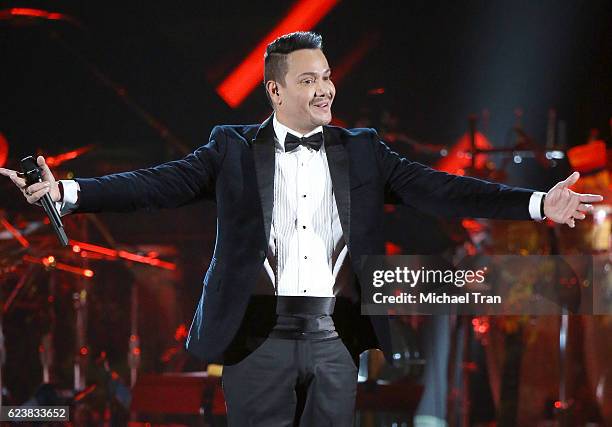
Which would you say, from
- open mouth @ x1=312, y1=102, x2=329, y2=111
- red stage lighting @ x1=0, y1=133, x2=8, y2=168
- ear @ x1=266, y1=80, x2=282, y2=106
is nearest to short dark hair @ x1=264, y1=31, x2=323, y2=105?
ear @ x1=266, y1=80, x2=282, y2=106

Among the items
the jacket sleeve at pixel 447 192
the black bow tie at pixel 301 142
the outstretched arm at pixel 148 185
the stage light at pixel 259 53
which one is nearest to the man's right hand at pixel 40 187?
the outstretched arm at pixel 148 185

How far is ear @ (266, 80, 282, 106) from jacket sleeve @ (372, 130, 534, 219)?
27 cm

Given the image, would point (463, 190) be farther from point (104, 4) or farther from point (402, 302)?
point (104, 4)

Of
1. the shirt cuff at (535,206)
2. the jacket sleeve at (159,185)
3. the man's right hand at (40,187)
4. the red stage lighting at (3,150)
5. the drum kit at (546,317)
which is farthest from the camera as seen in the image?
the red stage lighting at (3,150)

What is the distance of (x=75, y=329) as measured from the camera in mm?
3789

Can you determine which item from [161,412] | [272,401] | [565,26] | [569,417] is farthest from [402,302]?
[272,401]

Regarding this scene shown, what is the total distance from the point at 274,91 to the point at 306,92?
13 cm

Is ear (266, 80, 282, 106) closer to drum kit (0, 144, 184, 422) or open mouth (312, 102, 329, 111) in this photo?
open mouth (312, 102, 329, 111)

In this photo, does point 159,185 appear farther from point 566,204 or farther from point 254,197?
point 566,204

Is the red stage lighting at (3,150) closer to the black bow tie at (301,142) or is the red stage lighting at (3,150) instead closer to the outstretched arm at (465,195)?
the black bow tie at (301,142)

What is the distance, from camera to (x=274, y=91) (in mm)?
2180

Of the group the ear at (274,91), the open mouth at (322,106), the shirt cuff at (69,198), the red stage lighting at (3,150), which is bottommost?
the shirt cuff at (69,198)

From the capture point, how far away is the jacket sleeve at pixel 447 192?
204 cm

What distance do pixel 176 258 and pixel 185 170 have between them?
183 cm
